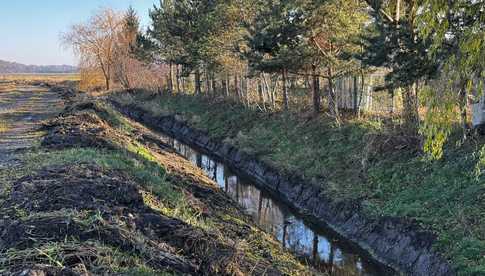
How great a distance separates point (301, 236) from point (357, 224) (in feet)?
5.63

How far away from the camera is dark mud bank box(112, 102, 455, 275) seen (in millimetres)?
10516

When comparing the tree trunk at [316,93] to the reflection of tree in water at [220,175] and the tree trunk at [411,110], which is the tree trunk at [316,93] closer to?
the reflection of tree in water at [220,175]

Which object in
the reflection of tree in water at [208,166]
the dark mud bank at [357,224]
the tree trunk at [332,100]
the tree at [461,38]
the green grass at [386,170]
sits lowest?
the reflection of tree in water at [208,166]

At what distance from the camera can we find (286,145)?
2081 cm

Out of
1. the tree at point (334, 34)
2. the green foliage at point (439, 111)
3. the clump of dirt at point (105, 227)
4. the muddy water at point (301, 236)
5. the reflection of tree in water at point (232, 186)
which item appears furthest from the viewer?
the reflection of tree in water at point (232, 186)

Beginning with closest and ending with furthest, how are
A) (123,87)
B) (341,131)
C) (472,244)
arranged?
(472,244) → (341,131) → (123,87)

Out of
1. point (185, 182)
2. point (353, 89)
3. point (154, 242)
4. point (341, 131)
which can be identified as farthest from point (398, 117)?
point (154, 242)

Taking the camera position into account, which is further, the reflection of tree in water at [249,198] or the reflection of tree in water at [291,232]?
the reflection of tree in water at [249,198]

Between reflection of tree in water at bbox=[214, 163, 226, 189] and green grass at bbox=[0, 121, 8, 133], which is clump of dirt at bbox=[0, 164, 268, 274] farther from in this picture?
green grass at bbox=[0, 121, 8, 133]

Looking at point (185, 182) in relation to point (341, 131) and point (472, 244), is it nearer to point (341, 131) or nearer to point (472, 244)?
point (341, 131)

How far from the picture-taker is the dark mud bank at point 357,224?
414 inches

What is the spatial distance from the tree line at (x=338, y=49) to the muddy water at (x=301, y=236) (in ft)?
13.9

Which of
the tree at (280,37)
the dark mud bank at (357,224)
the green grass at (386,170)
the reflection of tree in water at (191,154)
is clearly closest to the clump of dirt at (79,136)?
the reflection of tree in water at (191,154)

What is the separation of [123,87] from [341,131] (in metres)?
43.1
